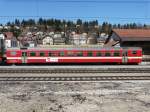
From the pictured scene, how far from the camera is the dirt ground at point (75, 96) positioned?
11969 mm

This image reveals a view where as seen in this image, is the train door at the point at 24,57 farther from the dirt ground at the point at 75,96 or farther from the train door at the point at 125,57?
the dirt ground at the point at 75,96

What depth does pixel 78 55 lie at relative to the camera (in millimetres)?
33281

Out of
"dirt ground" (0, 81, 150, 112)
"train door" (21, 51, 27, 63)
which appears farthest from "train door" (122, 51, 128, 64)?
"dirt ground" (0, 81, 150, 112)

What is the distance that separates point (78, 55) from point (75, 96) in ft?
62.9

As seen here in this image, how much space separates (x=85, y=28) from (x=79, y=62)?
414 feet

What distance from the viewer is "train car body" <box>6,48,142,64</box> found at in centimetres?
3272

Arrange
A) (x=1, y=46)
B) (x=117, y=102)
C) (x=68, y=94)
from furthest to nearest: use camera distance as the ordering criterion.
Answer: (x=1, y=46), (x=68, y=94), (x=117, y=102)

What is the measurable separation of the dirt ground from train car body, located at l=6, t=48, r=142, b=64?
14.3 meters

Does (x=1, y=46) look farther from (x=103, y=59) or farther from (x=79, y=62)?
(x=103, y=59)

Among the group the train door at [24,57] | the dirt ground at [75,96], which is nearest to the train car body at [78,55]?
the train door at [24,57]

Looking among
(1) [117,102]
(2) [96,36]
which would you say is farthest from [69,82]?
(2) [96,36]

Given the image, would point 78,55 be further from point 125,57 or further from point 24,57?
point 24,57

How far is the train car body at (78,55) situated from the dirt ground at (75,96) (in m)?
14.3

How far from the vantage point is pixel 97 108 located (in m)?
11.9
